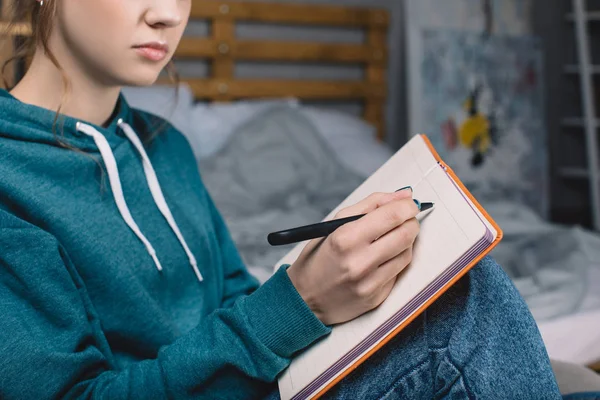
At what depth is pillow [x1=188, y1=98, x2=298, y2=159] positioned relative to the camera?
2271 mm

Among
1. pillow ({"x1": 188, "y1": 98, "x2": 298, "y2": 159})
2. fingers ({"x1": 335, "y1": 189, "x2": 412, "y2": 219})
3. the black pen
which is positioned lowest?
pillow ({"x1": 188, "y1": 98, "x2": 298, "y2": 159})

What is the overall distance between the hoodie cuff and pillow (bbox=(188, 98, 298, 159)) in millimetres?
1623

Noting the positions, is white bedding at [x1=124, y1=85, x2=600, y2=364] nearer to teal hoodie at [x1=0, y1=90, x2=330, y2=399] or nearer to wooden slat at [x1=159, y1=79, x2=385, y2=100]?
wooden slat at [x1=159, y1=79, x2=385, y2=100]

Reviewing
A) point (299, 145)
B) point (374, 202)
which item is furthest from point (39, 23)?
point (299, 145)

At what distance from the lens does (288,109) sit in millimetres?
2455

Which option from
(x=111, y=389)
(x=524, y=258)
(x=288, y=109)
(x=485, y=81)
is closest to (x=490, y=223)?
(x=111, y=389)

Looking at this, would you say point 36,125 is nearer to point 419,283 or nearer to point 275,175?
point 419,283

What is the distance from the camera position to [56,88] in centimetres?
78

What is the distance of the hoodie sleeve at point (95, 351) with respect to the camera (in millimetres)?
622

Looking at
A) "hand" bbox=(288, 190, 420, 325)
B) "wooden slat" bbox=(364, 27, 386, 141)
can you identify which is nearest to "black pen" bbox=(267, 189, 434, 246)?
"hand" bbox=(288, 190, 420, 325)

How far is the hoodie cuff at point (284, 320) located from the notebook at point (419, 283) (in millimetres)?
19

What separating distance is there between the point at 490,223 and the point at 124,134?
53 cm

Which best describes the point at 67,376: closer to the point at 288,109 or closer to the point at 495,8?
the point at 288,109

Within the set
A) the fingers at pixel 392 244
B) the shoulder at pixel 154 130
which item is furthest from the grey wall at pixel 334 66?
the fingers at pixel 392 244
